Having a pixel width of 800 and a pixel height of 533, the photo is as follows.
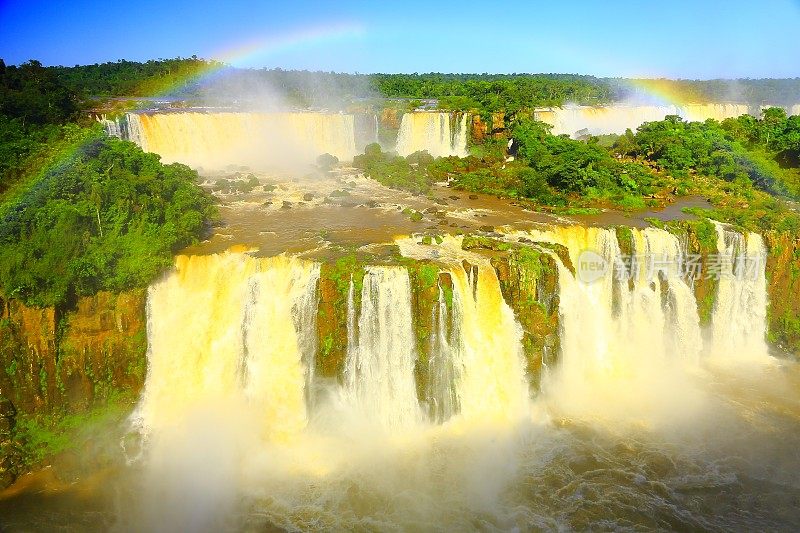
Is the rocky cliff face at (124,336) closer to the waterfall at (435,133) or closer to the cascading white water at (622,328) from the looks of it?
the cascading white water at (622,328)

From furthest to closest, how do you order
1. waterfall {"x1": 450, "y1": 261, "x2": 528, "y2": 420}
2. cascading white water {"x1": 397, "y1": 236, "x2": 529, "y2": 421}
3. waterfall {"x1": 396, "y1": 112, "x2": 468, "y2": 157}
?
waterfall {"x1": 396, "y1": 112, "x2": 468, "y2": 157}
waterfall {"x1": 450, "y1": 261, "x2": 528, "y2": 420}
cascading white water {"x1": 397, "y1": 236, "x2": 529, "y2": 421}

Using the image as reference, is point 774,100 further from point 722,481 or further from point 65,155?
→ point 65,155

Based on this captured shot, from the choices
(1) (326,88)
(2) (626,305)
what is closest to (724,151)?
(2) (626,305)

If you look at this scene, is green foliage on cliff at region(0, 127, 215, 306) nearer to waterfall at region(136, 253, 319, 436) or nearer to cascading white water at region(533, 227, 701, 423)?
waterfall at region(136, 253, 319, 436)

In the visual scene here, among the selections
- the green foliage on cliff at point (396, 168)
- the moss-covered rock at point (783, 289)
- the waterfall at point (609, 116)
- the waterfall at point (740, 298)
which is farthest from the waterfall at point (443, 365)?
the waterfall at point (609, 116)

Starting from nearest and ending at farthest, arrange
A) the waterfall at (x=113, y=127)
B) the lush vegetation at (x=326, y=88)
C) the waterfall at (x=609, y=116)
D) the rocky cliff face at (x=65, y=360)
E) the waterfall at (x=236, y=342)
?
the rocky cliff face at (x=65, y=360) < the waterfall at (x=236, y=342) < the waterfall at (x=113, y=127) < the waterfall at (x=609, y=116) < the lush vegetation at (x=326, y=88)

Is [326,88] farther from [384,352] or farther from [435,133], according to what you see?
[384,352]

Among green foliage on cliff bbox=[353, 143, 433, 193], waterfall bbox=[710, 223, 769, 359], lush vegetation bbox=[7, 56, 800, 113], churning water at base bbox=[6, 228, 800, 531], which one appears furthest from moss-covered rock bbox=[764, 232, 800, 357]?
lush vegetation bbox=[7, 56, 800, 113]

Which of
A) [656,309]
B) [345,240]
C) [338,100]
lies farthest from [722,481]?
[338,100]
